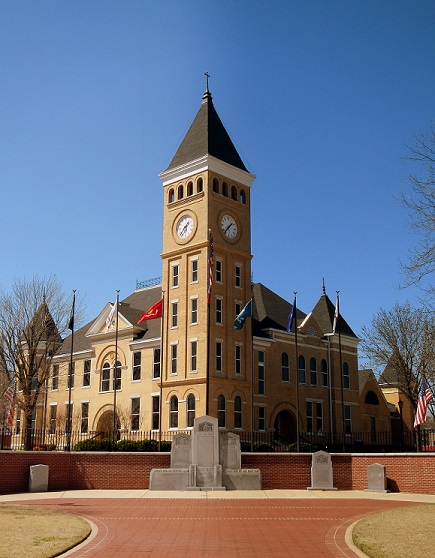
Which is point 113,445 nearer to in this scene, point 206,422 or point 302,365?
point 206,422

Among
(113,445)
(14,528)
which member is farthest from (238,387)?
(14,528)

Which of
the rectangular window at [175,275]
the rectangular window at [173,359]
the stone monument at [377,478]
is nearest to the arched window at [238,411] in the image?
the rectangular window at [173,359]

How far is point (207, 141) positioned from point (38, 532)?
37.7 m

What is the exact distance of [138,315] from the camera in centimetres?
5538

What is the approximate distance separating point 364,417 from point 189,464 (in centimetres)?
3577

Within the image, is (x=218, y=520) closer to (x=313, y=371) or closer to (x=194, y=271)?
(x=194, y=271)

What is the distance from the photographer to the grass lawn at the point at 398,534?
44.4 ft

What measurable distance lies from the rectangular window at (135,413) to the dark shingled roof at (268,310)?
10416 mm

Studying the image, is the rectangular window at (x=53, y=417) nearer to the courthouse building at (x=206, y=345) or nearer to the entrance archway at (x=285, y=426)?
the courthouse building at (x=206, y=345)

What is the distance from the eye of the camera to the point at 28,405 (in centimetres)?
4347

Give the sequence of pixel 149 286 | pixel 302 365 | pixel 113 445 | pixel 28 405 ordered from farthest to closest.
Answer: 1. pixel 149 286
2. pixel 302 365
3. pixel 28 405
4. pixel 113 445

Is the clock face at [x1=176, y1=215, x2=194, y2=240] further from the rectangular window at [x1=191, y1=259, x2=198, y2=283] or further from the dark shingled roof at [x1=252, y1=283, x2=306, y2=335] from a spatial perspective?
the dark shingled roof at [x1=252, y1=283, x2=306, y2=335]

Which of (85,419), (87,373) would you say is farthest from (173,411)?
(87,373)

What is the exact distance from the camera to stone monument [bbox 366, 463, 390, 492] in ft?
92.8
